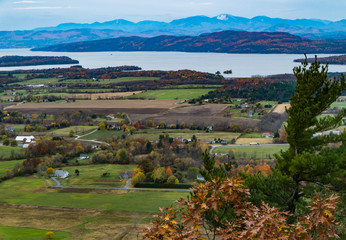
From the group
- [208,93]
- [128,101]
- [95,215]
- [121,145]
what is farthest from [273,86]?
[95,215]

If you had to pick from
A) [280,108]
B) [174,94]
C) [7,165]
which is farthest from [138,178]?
[174,94]

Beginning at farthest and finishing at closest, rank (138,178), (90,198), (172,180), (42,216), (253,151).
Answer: (253,151) < (138,178) < (172,180) < (90,198) < (42,216)

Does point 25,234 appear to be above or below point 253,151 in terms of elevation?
below

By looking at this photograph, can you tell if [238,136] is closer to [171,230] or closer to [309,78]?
[309,78]

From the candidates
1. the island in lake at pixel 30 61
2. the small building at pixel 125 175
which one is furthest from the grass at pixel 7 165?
the island in lake at pixel 30 61

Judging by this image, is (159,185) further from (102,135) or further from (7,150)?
(7,150)

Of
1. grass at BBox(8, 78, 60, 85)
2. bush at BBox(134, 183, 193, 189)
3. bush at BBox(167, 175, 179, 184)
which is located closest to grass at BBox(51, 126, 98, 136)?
bush at BBox(134, 183, 193, 189)

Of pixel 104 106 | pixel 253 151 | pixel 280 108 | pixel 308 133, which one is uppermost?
pixel 308 133
